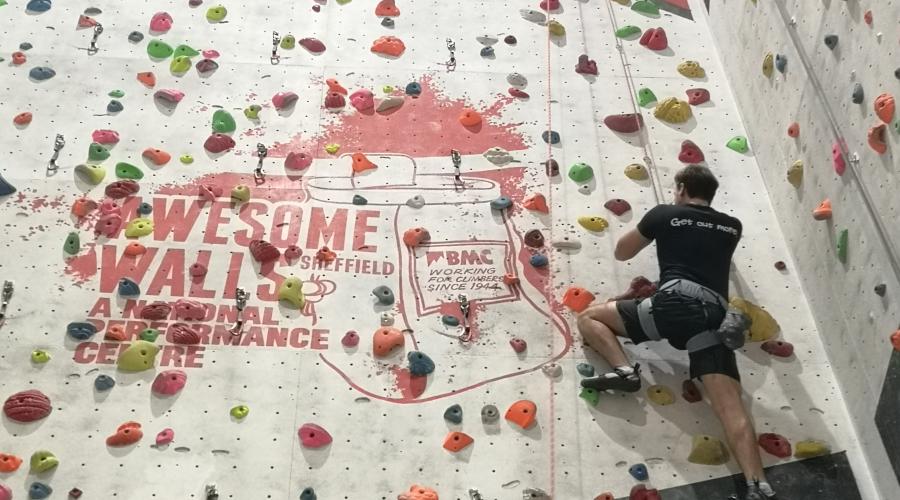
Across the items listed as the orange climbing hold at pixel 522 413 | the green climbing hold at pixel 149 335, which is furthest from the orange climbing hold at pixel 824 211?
the green climbing hold at pixel 149 335

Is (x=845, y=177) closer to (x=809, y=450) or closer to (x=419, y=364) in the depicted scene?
(x=809, y=450)

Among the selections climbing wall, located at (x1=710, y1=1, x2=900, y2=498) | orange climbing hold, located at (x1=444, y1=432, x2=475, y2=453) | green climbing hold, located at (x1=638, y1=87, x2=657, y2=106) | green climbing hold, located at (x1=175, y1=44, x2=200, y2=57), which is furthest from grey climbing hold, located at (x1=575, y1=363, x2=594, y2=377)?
green climbing hold, located at (x1=175, y1=44, x2=200, y2=57)

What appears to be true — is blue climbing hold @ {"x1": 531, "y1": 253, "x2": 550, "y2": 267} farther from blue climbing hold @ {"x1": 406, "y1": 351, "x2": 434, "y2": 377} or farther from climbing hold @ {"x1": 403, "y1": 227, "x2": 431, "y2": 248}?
blue climbing hold @ {"x1": 406, "y1": 351, "x2": 434, "y2": 377}

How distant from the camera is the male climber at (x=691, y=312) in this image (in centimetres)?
450

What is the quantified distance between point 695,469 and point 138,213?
2767mm

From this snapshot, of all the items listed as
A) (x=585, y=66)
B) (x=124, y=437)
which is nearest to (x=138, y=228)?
(x=124, y=437)

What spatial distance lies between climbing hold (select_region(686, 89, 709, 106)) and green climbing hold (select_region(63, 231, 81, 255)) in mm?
3246

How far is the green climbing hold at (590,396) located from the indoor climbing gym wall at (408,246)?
2 cm

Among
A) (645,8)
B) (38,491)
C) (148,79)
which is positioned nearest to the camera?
(38,491)

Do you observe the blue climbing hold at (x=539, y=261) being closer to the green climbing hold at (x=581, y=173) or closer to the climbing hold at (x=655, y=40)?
the green climbing hold at (x=581, y=173)

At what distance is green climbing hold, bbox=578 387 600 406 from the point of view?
4645mm

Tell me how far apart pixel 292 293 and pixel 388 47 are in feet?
6.23

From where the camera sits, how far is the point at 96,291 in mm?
4914

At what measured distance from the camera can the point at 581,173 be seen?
219 inches
